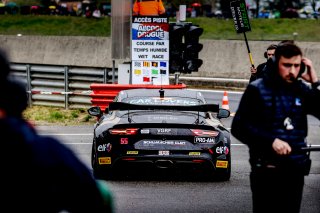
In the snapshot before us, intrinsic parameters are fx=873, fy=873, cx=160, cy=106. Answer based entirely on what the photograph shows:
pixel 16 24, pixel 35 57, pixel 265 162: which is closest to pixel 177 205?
pixel 265 162

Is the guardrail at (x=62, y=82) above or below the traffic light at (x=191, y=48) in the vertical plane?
below

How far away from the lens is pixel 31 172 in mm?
3129

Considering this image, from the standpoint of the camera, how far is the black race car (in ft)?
36.2

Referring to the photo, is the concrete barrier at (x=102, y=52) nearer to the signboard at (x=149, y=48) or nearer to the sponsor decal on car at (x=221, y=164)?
the signboard at (x=149, y=48)

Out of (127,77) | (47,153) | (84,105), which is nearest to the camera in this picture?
(47,153)

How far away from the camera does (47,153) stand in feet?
10.3

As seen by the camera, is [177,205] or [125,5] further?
[125,5]

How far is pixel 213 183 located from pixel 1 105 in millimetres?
A: 8436

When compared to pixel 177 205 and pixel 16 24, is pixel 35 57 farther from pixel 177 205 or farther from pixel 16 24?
pixel 177 205

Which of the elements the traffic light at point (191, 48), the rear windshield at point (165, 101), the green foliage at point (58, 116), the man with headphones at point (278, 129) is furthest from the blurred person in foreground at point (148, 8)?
the man with headphones at point (278, 129)

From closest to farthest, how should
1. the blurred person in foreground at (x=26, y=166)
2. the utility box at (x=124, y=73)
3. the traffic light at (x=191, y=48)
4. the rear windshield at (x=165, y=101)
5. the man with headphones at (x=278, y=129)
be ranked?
the blurred person in foreground at (x=26, y=166)
the man with headphones at (x=278, y=129)
the rear windshield at (x=165, y=101)
the utility box at (x=124, y=73)
the traffic light at (x=191, y=48)

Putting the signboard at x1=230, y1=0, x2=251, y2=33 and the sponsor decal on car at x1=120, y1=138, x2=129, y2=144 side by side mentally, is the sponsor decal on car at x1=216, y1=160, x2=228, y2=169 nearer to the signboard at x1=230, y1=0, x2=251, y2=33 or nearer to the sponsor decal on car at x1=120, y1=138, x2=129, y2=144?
the sponsor decal on car at x1=120, y1=138, x2=129, y2=144

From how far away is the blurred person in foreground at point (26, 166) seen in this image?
10.2 feet

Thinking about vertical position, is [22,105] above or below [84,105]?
above
